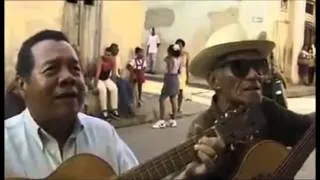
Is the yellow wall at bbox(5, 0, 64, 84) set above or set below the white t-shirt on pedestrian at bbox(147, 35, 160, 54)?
above

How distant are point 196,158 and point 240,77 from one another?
0.81ft

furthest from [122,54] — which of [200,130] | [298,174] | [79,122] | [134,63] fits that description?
[298,174]

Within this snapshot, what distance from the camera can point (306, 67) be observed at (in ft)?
5.94

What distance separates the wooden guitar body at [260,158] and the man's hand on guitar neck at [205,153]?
110 millimetres

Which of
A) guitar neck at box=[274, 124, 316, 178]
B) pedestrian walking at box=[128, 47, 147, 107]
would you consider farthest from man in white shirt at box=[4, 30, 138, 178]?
guitar neck at box=[274, 124, 316, 178]

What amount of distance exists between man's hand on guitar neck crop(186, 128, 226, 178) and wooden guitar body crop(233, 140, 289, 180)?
11 cm

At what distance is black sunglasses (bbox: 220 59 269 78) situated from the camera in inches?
68.1

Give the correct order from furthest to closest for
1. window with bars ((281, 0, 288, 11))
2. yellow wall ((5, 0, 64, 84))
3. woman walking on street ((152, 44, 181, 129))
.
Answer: window with bars ((281, 0, 288, 11)) < woman walking on street ((152, 44, 181, 129)) < yellow wall ((5, 0, 64, 84))

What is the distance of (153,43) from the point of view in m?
1.63

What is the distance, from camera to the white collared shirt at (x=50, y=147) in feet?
4.98

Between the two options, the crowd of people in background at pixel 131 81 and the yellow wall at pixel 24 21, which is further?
the crowd of people in background at pixel 131 81

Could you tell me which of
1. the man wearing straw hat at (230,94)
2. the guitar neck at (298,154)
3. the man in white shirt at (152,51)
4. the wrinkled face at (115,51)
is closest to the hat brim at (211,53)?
the man wearing straw hat at (230,94)

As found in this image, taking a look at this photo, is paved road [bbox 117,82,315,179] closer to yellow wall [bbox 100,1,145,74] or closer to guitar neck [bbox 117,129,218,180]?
guitar neck [bbox 117,129,218,180]

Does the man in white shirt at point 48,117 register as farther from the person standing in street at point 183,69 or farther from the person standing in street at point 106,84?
the person standing in street at point 183,69
